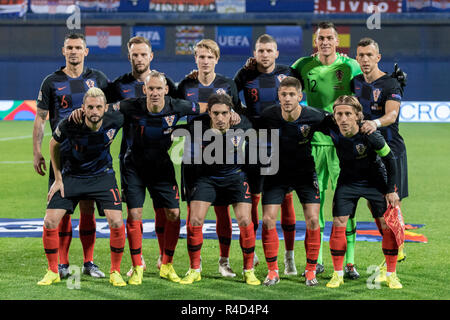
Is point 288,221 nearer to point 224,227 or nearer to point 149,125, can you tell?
point 224,227

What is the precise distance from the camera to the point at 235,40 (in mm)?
26844

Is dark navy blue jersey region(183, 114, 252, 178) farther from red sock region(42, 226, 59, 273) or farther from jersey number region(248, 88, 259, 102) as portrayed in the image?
red sock region(42, 226, 59, 273)

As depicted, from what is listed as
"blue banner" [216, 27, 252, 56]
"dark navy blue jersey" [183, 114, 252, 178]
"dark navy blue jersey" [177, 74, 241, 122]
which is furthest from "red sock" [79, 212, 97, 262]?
"blue banner" [216, 27, 252, 56]

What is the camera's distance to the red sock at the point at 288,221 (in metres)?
6.11

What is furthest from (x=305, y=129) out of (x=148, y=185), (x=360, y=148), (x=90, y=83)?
(x=90, y=83)

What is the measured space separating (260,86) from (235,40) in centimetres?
2106

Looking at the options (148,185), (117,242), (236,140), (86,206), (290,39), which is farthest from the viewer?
(290,39)

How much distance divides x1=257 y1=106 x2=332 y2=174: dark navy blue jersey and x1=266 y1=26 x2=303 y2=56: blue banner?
69.7 feet

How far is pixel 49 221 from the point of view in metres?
5.56

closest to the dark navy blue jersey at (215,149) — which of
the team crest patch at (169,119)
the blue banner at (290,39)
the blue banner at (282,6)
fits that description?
the team crest patch at (169,119)

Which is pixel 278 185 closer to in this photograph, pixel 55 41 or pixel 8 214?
pixel 8 214

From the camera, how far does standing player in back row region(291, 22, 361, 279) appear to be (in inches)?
242

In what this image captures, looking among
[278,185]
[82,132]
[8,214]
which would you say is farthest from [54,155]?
[8,214]

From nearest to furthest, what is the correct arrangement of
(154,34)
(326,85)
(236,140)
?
(236,140)
(326,85)
(154,34)
